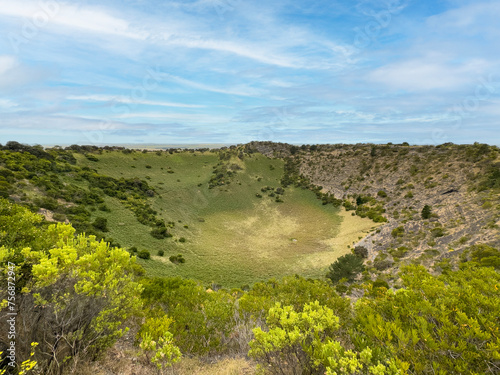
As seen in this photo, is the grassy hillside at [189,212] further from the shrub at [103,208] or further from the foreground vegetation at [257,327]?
the foreground vegetation at [257,327]

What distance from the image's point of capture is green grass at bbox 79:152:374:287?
34.1 meters

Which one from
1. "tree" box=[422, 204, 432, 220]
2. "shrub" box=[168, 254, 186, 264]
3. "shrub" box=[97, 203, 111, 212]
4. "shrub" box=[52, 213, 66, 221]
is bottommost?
"shrub" box=[168, 254, 186, 264]

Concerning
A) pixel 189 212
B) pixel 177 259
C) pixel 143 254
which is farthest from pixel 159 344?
Result: pixel 189 212

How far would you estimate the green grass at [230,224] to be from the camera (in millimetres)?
34125

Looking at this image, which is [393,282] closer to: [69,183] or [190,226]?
[190,226]

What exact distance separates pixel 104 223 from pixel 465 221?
5205 cm

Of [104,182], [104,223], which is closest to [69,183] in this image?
[104,182]

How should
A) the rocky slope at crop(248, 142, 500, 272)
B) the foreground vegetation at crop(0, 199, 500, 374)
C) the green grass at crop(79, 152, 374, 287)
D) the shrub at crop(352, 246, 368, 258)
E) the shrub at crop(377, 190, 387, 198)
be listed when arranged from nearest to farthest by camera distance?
the foreground vegetation at crop(0, 199, 500, 374) < the rocky slope at crop(248, 142, 500, 272) < the green grass at crop(79, 152, 374, 287) < the shrub at crop(352, 246, 368, 258) < the shrub at crop(377, 190, 387, 198)

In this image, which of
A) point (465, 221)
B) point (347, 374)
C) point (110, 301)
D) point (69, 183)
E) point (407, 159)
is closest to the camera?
point (347, 374)

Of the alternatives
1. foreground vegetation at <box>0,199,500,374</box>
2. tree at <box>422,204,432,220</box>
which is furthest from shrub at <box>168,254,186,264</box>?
tree at <box>422,204,432,220</box>

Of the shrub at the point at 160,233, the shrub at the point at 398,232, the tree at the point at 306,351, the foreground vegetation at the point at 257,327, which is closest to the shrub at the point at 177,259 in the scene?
the shrub at the point at 160,233

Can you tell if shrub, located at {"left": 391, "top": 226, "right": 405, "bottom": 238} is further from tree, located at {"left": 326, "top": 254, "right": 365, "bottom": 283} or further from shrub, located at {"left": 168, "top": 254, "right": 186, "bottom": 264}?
shrub, located at {"left": 168, "top": 254, "right": 186, "bottom": 264}

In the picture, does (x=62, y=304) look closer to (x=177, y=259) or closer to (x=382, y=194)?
(x=177, y=259)

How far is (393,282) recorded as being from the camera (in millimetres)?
24406
